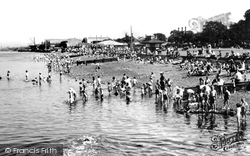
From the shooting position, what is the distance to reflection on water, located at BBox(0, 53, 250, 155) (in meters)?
14.5

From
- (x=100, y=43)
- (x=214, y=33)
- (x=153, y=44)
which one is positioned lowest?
(x=153, y=44)

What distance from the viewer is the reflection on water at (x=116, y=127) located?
14492mm

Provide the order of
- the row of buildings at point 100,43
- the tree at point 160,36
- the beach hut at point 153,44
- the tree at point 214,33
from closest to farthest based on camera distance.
Answer: the beach hut at point 153,44 < the row of buildings at point 100,43 < the tree at point 214,33 < the tree at point 160,36

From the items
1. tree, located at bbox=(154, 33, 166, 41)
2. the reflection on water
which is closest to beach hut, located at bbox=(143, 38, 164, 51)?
the reflection on water

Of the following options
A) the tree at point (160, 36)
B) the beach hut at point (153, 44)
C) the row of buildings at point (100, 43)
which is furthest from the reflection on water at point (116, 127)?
the tree at point (160, 36)

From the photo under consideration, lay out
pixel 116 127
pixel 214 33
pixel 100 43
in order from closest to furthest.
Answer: pixel 116 127, pixel 100 43, pixel 214 33

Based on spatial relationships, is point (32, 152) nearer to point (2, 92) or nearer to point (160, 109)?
point (160, 109)

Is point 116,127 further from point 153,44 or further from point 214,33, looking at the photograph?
point 214,33

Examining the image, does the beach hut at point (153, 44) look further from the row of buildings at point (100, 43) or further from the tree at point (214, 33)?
→ the tree at point (214, 33)

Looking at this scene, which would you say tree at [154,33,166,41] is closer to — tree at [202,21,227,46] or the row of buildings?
the row of buildings

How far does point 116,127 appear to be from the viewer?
1816 centimetres

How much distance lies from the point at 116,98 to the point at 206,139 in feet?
44.1

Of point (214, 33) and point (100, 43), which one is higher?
point (214, 33)

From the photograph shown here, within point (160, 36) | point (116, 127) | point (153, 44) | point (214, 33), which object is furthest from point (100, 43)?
point (160, 36)
